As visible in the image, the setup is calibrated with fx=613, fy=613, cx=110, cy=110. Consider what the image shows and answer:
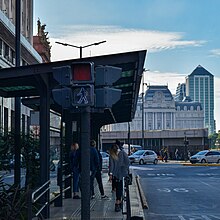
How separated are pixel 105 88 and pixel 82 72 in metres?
0.36

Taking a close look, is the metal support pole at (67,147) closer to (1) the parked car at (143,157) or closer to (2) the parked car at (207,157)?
(1) the parked car at (143,157)

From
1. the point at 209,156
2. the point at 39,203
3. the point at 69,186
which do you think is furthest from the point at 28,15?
the point at 39,203

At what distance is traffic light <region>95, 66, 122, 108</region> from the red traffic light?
14 centimetres

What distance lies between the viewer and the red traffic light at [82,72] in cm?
790

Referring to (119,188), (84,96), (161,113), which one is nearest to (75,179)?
(119,188)

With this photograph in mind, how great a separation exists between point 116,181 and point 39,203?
254 cm

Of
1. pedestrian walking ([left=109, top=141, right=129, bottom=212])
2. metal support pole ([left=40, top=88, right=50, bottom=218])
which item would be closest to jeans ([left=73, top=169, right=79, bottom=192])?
pedestrian walking ([left=109, top=141, right=129, bottom=212])

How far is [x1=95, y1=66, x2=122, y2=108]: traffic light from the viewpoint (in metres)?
7.89

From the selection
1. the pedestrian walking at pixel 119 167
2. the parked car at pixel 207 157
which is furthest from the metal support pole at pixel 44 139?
the parked car at pixel 207 157

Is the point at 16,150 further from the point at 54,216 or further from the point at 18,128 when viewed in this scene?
the point at 54,216

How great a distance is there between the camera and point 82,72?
26.1 ft

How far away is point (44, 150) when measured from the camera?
12047mm

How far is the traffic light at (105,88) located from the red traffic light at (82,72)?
0.47 feet

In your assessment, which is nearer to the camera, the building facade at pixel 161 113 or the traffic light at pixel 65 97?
the traffic light at pixel 65 97
